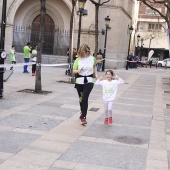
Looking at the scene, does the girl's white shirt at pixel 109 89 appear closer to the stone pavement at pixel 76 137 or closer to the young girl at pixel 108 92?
the young girl at pixel 108 92

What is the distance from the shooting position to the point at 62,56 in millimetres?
33469

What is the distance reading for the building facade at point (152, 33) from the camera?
232 ft

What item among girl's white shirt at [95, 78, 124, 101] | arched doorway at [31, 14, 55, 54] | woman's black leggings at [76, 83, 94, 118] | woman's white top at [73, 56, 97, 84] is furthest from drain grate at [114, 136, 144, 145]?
arched doorway at [31, 14, 55, 54]

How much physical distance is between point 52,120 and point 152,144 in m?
2.55

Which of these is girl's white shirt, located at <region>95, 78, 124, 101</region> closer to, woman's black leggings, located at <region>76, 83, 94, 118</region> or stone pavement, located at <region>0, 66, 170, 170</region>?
woman's black leggings, located at <region>76, 83, 94, 118</region>

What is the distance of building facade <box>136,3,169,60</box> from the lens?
232 feet

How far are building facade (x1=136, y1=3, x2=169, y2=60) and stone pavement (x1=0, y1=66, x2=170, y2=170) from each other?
199ft

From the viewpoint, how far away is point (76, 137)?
23.7 ft

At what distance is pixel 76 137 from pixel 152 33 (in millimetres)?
67659

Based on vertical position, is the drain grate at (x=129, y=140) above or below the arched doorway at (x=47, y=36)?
below

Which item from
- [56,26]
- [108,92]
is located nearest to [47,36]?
[56,26]

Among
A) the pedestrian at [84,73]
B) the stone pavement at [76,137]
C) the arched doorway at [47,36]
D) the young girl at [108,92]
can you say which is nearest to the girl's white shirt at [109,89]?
the young girl at [108,92]

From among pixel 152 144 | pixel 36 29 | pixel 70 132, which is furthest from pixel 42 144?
pixel 36 29

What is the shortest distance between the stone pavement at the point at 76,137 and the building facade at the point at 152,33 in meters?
60.7
